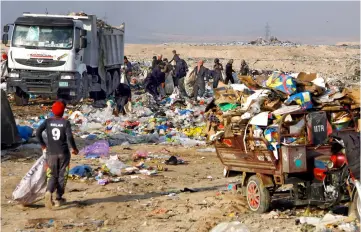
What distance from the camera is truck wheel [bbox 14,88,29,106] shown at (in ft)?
66.6

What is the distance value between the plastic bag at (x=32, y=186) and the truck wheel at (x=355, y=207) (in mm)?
4127

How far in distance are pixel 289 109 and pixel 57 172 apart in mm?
3218

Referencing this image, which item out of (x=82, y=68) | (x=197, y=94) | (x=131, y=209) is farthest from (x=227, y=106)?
(x=197, y=94)

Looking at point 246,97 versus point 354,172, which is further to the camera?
point 246,97

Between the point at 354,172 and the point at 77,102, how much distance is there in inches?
587

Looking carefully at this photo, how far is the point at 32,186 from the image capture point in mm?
8531

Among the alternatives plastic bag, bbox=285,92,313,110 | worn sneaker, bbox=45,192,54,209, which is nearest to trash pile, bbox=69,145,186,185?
worn sneaker, bbox=45,192,54,209

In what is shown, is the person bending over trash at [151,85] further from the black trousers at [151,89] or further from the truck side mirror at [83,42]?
the truck side mirror at [83,42]

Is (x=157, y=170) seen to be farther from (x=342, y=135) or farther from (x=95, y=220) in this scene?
(x=342, y=135)

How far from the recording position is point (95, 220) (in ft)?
26.0

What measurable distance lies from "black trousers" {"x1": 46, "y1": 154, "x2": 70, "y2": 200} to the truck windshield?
11.1m

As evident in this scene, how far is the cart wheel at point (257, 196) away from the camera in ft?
25.2

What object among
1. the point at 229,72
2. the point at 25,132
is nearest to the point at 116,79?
the point at 229,72

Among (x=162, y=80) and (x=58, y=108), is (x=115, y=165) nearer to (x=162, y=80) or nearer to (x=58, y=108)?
(x=58, y=108)
